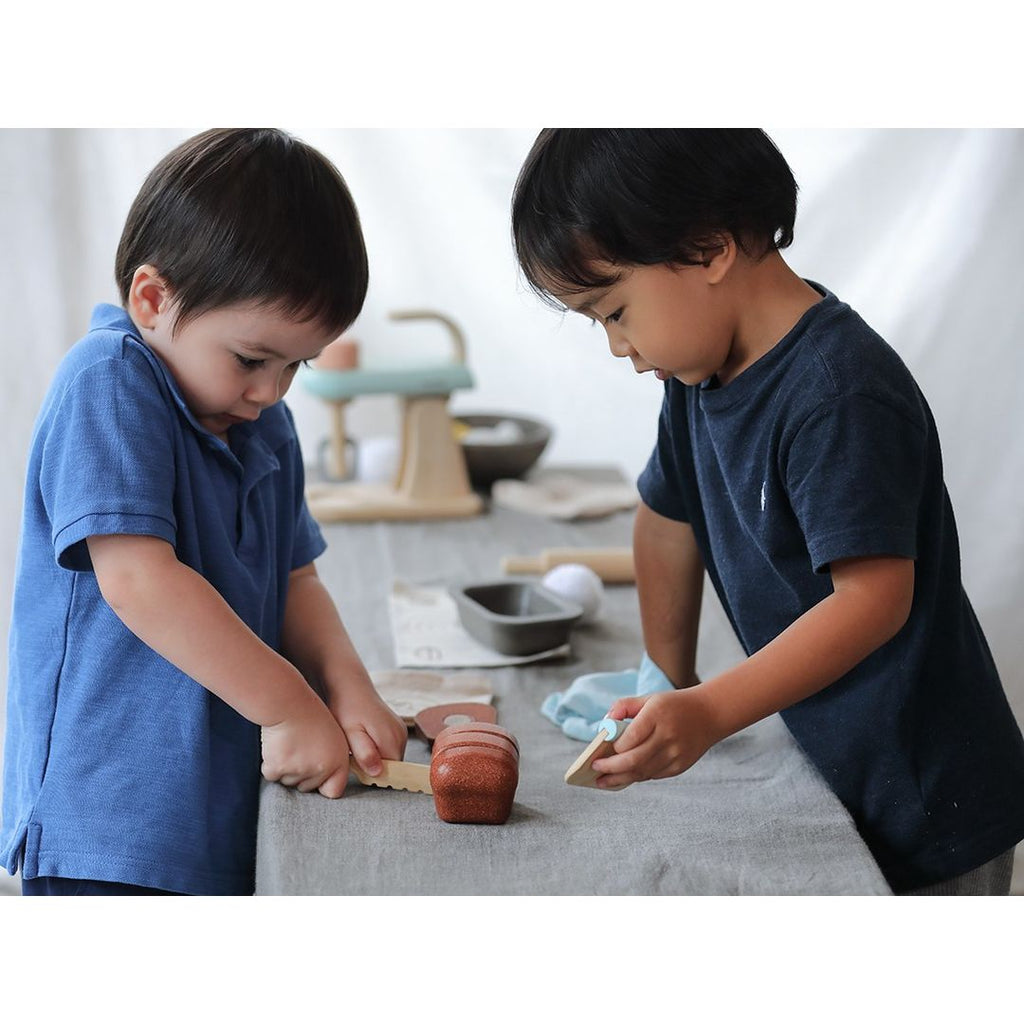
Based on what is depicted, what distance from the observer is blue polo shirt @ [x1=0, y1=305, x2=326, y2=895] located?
557 millimetres

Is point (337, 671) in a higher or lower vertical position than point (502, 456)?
higher

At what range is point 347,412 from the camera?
63.1 inches

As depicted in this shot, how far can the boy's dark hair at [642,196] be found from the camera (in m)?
0.54

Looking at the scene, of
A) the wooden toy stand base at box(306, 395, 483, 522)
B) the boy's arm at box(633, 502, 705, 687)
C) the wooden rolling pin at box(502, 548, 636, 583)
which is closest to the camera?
the boy's arm at box(633, 502, 705, 687)

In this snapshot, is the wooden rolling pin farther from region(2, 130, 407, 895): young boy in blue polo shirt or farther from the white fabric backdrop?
region(2, 130, 407, 895): young boy in blue polo shirt

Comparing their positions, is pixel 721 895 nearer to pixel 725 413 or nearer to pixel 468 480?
pixel 725 413

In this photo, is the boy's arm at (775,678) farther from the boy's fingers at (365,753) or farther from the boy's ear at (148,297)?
the boy's ear at (148,297)

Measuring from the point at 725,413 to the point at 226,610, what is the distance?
26 centimetres

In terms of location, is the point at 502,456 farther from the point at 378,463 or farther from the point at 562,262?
the point at 562,262

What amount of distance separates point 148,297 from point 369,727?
0.24 meters

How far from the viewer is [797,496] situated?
54 cm

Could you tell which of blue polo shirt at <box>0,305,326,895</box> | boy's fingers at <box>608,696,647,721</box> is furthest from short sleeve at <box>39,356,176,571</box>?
boy's fingers at <box>608,696,647,721</box>

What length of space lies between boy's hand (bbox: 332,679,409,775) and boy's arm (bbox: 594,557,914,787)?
0.13 meters

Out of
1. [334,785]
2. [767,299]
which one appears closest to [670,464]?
[767,299]
